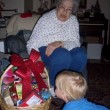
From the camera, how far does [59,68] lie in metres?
1.71

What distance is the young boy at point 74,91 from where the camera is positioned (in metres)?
1.24

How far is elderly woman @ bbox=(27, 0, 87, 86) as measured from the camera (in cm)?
171

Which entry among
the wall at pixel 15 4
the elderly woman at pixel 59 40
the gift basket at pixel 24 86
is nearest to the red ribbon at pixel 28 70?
the gift basket at pixel 24 86

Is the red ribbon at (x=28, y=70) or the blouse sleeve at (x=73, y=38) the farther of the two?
the blouse sleeve at (x=73, y=38)

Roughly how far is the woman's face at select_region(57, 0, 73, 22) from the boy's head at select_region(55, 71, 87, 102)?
0.67 metres

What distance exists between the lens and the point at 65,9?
1.83m

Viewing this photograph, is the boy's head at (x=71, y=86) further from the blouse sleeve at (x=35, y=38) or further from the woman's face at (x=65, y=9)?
A: the woman's face at (x=65, y=9)

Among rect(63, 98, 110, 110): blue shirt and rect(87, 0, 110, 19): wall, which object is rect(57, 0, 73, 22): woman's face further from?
rect(87, 0, 110, 19): wall

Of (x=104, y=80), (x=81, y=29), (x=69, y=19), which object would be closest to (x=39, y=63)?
(x=69, y=19)

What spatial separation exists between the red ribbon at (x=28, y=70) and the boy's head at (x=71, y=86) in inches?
5.9

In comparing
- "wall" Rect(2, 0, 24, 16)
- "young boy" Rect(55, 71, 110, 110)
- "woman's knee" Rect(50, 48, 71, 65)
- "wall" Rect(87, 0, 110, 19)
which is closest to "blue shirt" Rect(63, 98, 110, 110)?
"young boy" Rect(55, 71, 110, 110)

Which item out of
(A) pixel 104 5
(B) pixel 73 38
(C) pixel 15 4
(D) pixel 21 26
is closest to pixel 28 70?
(B) pixel 73 38

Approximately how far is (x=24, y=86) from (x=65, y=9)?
0.75m

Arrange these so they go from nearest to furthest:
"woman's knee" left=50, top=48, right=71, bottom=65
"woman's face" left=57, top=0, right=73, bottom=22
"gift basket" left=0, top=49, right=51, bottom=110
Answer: "gift basket" left=0, top=49, right=51, bottom=110
"woman's knee" left=50, top=48, right=71, bottom=65
"woman's face" left=57, top=0, right=73, bottom=22
